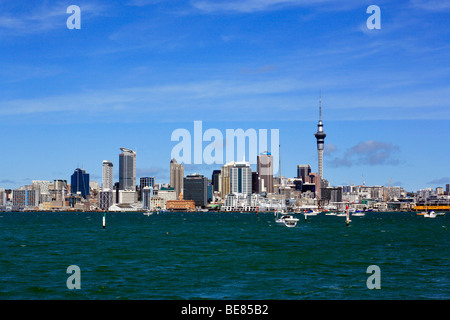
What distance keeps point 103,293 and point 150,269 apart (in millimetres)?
14623

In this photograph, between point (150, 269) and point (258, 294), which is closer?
point (258, 294)

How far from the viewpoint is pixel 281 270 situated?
54.3 metres

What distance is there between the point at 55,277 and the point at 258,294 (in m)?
20.0
